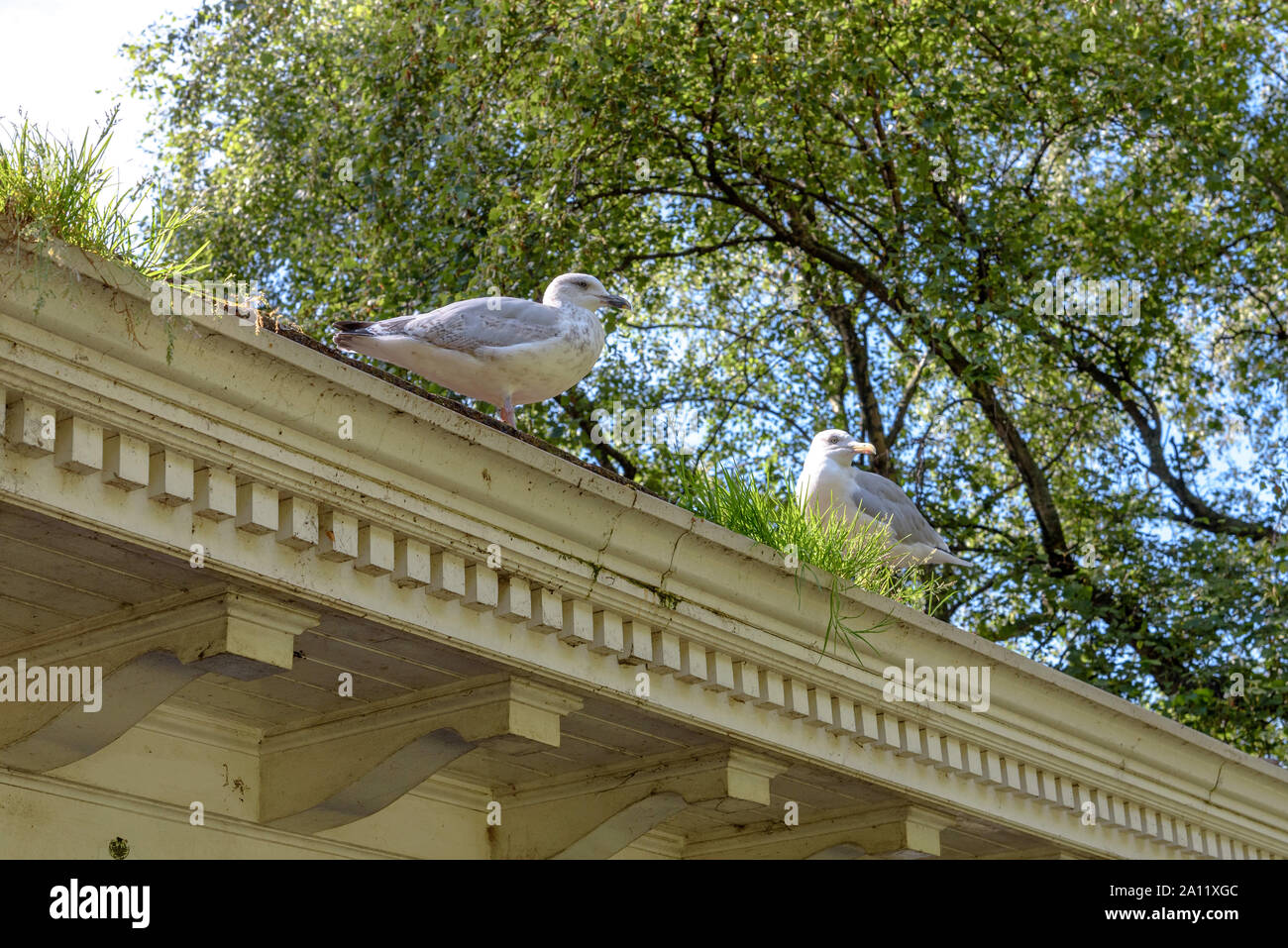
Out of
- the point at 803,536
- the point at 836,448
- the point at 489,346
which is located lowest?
the point at 803,536

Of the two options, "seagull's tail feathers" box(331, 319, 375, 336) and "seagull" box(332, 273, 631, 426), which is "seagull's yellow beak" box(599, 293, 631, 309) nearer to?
"seagull" box(332, 273, 631, 426)

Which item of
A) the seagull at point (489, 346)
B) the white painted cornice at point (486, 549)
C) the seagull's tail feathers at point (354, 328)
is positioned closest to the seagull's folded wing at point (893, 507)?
the white painted cornice at point (486, 549)

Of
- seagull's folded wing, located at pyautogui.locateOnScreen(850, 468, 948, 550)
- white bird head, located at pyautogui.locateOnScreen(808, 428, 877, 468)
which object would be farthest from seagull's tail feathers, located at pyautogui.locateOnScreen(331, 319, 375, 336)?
seagull's folded wing, located at pyautogui.locateOnScreen(850, 468, 948, 550)

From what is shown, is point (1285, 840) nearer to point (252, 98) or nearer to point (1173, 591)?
point (1173, 591)

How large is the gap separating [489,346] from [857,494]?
2.67m

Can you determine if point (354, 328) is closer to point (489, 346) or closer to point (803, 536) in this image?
point (489, 346)

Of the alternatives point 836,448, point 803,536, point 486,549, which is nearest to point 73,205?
point 486,549

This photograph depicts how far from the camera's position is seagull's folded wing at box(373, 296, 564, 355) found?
5137 millimetres

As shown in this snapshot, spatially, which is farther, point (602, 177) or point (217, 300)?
point (602, 177)

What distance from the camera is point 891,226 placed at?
15.3 metres
